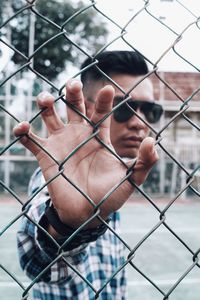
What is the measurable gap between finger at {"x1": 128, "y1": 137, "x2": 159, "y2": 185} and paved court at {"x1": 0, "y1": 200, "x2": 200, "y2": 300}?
273 centimetres

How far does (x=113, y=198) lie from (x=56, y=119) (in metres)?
0.20

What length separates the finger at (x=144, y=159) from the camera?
75cm

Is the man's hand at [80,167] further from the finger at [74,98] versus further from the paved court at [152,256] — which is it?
the paved court at [152,256]

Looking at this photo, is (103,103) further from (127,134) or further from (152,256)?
(152,256)

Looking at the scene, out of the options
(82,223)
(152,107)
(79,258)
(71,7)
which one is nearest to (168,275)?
(152,107)

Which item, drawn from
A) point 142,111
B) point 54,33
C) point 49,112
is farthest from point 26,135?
point 54,33

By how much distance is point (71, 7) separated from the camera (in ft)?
48.0

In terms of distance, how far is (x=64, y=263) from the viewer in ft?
3.68

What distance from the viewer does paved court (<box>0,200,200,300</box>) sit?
11.5 feet

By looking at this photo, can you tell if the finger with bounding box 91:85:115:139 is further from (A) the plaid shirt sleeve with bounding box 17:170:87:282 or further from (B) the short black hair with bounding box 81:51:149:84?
(B) the short black hair with bounding box 81:51:149:84

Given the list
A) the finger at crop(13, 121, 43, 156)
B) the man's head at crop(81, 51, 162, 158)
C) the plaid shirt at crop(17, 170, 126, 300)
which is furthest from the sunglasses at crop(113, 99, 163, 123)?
the finger at crop(13, 121, 43, 156)

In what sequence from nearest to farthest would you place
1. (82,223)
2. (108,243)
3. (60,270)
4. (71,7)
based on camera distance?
(82,223) → (60,270) → (108,243) → (71,7)

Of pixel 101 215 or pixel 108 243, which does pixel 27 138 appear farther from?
pixel 108 243

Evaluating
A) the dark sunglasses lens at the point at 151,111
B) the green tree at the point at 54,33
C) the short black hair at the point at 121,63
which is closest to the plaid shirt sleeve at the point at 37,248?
the dark sunglasses lens at the point at 151,111
